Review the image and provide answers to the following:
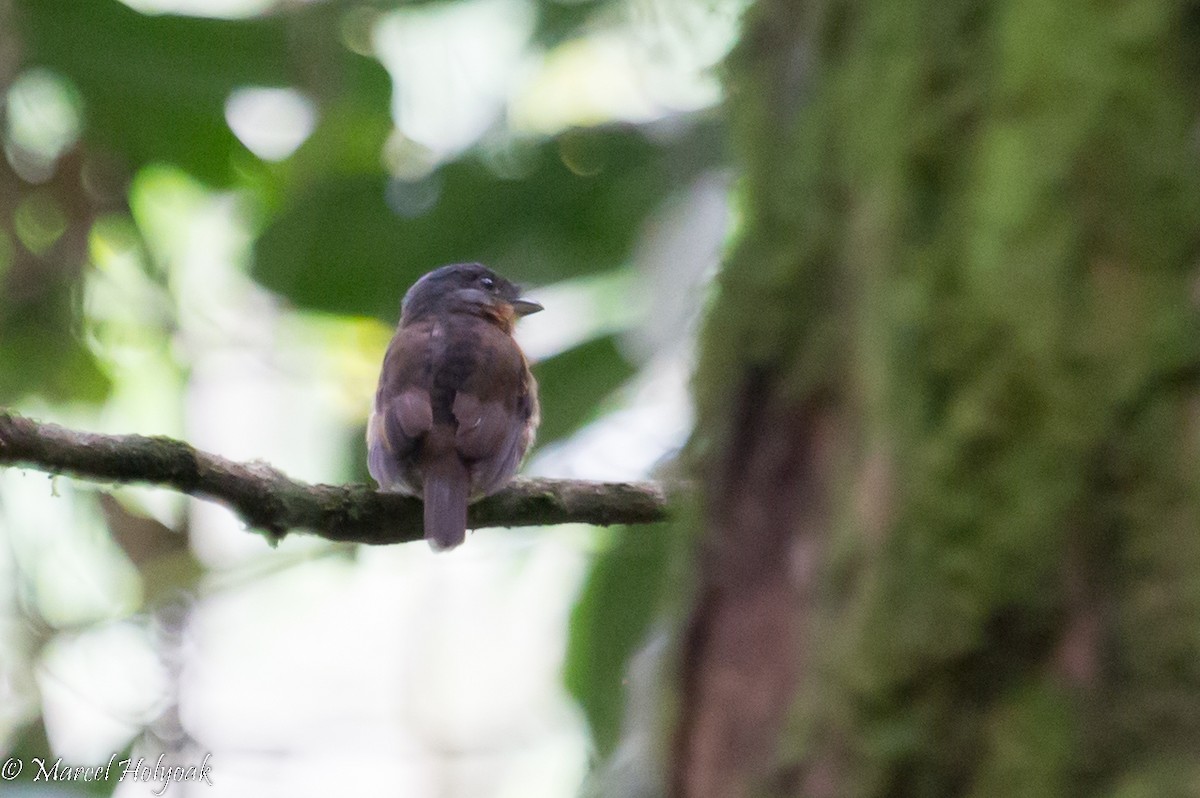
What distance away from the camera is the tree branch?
2.97m

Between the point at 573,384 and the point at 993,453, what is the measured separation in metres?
3.76

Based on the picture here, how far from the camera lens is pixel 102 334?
6.09 metres

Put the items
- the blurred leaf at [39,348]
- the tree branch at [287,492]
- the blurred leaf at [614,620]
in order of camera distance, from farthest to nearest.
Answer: the blurred leaf at [39,348]
the blurred leaf at [614,620]
the tree branch at [287,492]

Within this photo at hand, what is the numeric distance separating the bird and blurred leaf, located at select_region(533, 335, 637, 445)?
0.15m

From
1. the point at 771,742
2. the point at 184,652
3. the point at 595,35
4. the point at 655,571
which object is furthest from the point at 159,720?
the point at 771,742

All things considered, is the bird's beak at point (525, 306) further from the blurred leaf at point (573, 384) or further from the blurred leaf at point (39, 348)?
the blurred leaf at point (39, 348)

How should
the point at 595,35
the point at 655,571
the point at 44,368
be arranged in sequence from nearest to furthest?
the point at 655,571 → the point at 595,35 → the point at 44,368

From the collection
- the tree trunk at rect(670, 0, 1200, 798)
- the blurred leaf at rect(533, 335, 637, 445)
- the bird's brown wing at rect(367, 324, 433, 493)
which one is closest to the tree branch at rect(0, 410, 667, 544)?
the bird's brown wing at rect(367, 324, 433, 493)

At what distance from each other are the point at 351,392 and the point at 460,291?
2.16 ft

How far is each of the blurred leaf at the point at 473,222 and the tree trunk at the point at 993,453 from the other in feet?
12.7

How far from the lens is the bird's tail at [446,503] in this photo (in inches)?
167

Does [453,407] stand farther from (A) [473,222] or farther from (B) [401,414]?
(A) [473,222]

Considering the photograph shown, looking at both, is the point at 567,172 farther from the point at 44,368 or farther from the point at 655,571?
the point at 44,368

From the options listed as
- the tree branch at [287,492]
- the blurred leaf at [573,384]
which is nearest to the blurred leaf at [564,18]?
the blurred leaf at [573,384]
